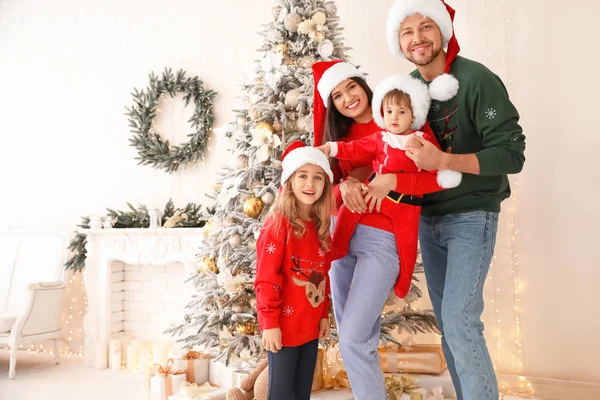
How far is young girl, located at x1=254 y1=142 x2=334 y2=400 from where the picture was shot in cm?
170

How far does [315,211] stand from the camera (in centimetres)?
181

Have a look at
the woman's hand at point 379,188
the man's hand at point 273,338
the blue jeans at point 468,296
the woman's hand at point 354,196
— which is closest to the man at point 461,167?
the blue jeans at point 468,296

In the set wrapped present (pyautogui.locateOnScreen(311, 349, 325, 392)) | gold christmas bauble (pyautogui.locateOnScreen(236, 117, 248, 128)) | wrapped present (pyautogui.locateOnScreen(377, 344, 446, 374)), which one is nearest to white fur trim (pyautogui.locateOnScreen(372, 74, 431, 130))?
gold christmas bauble (pyautogui.locateOnScreen(236, 117, 248, 128))

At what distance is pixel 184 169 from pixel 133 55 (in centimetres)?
120

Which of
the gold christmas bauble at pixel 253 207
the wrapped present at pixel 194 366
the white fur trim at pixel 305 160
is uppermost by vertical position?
the white fur trim at pixel 305 160

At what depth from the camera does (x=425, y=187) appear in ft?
5.42

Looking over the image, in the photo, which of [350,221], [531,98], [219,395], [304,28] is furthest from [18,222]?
[531,98]

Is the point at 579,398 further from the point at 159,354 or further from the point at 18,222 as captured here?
the point at 18,222

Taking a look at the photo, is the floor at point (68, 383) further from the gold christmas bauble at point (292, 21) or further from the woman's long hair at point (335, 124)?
the gold christmas bauble at point (292, 21)

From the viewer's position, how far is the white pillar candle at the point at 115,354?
3926mm

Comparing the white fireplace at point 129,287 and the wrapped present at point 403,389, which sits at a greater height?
the white fireplace at point 129,287

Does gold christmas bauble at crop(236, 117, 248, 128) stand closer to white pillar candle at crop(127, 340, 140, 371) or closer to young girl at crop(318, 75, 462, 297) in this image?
young girl at crop(318, 75, 462, 297)

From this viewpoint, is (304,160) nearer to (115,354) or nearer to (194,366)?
(194,366)

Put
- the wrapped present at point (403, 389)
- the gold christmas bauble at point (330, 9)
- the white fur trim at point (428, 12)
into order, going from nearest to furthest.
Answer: the white fur trim at point (428, 12), the wrapped present at point (403, 389), the gold christmas bauble at point (330, 9)
